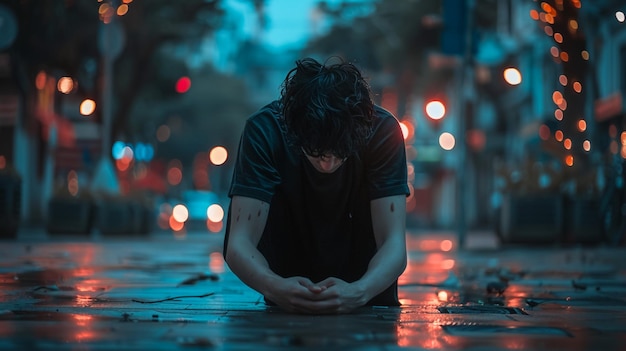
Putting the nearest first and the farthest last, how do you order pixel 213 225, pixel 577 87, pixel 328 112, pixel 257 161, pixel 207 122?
1. pixel 328 112
2. pixel 257 161
3. pixel 577 87
4. pixel 213 225
5. pixel 207 122

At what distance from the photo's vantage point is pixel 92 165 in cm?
4734

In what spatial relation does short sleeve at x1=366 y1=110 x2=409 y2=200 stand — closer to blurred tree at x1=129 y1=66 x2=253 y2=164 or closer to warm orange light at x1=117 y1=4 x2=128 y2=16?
warm orange light at x1=117 y1=4 x2=128 y2=16

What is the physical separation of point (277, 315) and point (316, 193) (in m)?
0.71

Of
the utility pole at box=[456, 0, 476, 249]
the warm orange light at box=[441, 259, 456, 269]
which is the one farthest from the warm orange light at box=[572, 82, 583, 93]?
the warm orange light at box=[441, 259, 456, 269]

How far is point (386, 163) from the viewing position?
5.94 m

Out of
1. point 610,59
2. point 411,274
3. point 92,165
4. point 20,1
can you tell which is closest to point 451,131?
point 92,165

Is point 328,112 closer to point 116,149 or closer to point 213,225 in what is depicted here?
point 116,149

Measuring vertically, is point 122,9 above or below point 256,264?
above

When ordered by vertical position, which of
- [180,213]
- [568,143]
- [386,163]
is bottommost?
[180,213]

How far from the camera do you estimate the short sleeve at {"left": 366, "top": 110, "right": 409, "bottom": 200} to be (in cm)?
591

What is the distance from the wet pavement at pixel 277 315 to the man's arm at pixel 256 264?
0.34 ft

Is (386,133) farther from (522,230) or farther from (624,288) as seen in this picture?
(522,230)

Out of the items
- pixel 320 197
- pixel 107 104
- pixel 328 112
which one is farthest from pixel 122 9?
pixel 328 112

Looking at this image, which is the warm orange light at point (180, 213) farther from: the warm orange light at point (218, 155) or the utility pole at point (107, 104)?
the warm orange light at point (218, 155)
